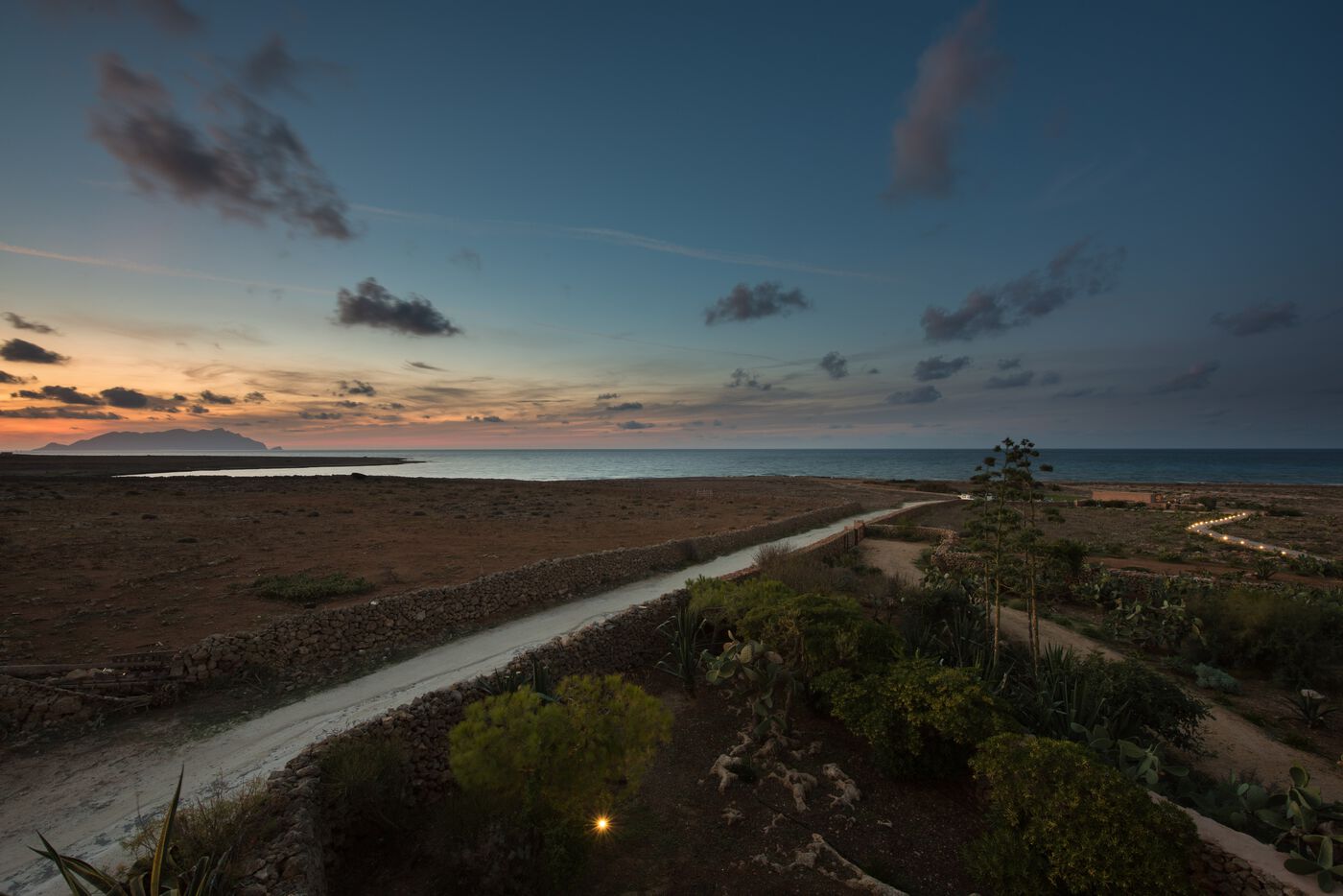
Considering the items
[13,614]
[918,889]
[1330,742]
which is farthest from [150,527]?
[1330,742]

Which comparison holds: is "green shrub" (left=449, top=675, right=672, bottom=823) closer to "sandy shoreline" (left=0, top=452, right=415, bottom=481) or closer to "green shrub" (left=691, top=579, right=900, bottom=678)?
"green shrub" (left=691, top=579, right=900, bottom=678)

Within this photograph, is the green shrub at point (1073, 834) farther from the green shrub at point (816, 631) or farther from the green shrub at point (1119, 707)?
the green shrub at point (816, 631)

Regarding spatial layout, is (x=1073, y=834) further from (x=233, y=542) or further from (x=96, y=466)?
(x=96, y=466)

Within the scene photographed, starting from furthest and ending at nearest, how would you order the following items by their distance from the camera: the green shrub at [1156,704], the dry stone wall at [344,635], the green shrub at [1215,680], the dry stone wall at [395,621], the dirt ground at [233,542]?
1. the dirt ground at [233,542]
2. the green shrub at [1215,680]
3. the dry stone wall at [395,621]
4. the dry stone wall at [344,635]
5. the green shrub at [1156,704]

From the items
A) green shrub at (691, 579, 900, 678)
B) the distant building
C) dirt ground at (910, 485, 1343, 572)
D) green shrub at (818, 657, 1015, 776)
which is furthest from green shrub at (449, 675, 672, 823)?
the distant building

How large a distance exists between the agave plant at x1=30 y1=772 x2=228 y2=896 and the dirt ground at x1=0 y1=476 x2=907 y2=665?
8201 millimetres

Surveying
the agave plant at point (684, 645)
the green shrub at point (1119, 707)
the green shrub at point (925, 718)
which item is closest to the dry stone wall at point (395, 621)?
the agave plant at point (684, 645)

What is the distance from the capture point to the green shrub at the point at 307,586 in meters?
14.1

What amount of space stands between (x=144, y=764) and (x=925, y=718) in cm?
1041

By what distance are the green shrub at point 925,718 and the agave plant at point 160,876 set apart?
696 centimetres

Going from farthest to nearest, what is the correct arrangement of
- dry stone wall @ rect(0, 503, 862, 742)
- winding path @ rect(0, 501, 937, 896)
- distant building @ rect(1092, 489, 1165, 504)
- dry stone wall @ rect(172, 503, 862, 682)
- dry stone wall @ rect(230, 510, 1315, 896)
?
distant building @ rect(1092, 489, 1165, 504), dry stone wall @ rect(172, 503, 862, 682), dry stone wall @ rect(0, 503, 862, 742), winding path @ rect(0, 501, 937, 896), dry stone wall @ rect(230, 510, 1315, 896)

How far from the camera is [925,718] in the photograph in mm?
6648

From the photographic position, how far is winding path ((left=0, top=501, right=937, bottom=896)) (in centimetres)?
574

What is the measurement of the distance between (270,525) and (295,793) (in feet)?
85.3
